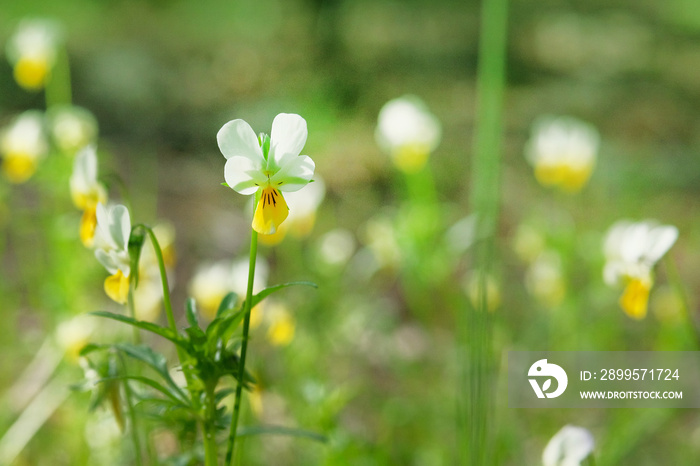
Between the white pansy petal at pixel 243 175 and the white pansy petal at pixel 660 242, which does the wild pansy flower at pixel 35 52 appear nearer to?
the white pansy petal at pixel 243 175

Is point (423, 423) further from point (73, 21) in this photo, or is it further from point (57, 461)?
point (73, 21)

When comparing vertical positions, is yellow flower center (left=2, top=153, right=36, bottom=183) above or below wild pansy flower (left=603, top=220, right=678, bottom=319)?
above

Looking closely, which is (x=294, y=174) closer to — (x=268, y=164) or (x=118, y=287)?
(x=268, y=164)

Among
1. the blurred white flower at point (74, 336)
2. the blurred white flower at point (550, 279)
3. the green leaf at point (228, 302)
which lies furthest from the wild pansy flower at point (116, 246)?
the blurred white flower at point (550, 279)

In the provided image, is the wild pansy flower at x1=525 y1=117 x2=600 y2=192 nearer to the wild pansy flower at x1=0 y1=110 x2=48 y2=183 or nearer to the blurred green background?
the blurred green background

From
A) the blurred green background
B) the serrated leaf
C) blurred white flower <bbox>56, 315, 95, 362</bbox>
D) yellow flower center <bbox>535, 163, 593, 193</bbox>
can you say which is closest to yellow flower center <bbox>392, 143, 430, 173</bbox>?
the blurred green background
